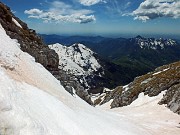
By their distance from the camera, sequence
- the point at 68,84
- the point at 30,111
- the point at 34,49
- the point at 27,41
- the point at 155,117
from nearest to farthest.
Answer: the point at 30,111 → the point at 34,49 → the point at 27,41 → the point at 68,84 → the point at 155,117

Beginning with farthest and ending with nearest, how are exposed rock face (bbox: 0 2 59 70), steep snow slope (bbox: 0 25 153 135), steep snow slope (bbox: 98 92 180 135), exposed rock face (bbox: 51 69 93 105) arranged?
exposed rock face (bbox: 51 69 93 105)
exposed rock face (bbox: 0 2 59 70)
steep snow slope (bbox: 98 92 180 135)
steep snow slope (bbox: 0 25 153 135)

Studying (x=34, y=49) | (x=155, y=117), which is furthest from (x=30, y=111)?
(x=155, y=117)

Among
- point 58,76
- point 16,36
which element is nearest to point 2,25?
point 16,36

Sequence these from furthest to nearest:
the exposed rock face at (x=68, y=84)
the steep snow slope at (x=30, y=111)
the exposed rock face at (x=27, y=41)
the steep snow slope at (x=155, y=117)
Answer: the exposed rock face at (x=68, y=84) < the exposed rock face at (x=27, y=41) < the steep snow slope at (x=155, y=117) < the steep snow slope at (x=30, y=111)

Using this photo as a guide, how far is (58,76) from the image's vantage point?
4541 centimetres

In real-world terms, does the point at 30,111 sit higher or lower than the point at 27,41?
lower

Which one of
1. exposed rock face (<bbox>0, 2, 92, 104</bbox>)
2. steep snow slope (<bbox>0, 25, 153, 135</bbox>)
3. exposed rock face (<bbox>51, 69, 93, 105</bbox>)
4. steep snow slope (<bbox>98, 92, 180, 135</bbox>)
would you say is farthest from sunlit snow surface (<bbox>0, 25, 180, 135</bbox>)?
exposed rock face (<bbox>51, 69, 93, 105</bbox>)

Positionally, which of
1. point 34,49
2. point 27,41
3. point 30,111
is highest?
point 27,41

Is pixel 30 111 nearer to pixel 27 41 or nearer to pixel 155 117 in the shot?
pixel 27 41

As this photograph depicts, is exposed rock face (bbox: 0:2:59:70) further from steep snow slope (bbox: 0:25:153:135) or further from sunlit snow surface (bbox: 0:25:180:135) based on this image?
steep snow slope (bbox: 0:25:153:135)

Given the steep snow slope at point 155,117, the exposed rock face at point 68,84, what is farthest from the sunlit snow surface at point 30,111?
the exposed rock face at point 68,84

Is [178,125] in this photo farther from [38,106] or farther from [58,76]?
[38,106]

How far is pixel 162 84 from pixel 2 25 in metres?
46.3

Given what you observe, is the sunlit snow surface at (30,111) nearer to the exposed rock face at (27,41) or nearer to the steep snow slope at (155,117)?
the steep snow slope at (155,117)
